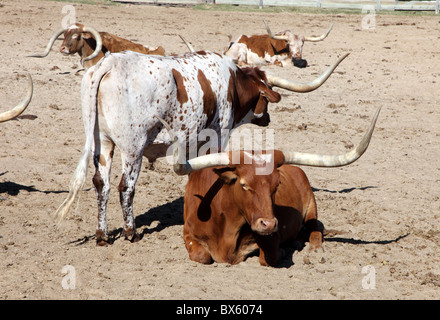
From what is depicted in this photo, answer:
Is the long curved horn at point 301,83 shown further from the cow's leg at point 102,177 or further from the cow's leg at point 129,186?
the cow's leg at point 102,177

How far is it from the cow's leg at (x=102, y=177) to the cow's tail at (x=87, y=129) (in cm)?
16

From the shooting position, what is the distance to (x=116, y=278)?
511 centimetres

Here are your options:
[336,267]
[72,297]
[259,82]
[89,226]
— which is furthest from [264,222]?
[259,82]

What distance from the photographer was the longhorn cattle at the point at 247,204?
483cm

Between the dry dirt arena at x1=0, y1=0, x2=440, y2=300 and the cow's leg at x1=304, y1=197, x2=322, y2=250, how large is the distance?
12 cm

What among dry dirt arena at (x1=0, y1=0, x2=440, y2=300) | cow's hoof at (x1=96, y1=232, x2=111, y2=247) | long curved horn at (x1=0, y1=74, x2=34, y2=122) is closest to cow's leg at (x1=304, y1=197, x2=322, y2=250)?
dry dirt arena at (x1=0, y1=0, x2=440, y2=300)

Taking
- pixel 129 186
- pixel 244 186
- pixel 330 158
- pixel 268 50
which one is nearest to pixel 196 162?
pixel 244 186

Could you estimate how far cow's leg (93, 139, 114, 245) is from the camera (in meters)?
5.77

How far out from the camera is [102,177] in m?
5.77

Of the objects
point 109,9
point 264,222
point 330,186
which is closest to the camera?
point 264,222

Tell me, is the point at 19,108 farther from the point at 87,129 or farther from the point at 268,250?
the point at 268,250

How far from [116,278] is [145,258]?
0.51m

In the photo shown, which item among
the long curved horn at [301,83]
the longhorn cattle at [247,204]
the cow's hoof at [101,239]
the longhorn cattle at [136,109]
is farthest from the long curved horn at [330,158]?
the cow's hoof at [101,239]

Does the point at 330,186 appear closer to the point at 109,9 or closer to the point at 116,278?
the point at 116,278
